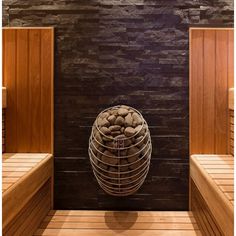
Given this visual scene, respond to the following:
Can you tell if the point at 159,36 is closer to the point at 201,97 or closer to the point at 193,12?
the point at 193,12

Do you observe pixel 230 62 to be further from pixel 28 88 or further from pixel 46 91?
pixel 28 88

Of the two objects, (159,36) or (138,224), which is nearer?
(138,224)

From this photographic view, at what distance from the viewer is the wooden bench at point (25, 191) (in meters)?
2.04

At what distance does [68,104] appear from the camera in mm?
3217

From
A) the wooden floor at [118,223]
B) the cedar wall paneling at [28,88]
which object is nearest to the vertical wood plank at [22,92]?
the cedar wall paneling at [28,88]

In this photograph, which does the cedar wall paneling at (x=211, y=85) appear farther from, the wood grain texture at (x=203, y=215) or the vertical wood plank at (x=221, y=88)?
the wood grain texture at (x=203, y=215)

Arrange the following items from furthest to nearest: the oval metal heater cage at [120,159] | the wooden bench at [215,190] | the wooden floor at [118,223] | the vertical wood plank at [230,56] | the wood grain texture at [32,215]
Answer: the vertical wood plank at [230,56] < the wooden floor at [118,223] < the oval metal heater cage at [120,159] < the wood grain texture at [32,215] < the wooden bench at [215,190]

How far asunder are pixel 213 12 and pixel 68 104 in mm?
1565

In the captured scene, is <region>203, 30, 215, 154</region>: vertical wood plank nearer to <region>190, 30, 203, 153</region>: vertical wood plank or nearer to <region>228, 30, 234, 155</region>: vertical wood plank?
<region>190, 30, 203, 153</region>: vertical wood plank

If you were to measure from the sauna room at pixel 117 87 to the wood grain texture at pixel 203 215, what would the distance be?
0.07 m

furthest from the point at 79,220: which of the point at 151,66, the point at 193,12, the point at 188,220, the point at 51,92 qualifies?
the point at 193,12

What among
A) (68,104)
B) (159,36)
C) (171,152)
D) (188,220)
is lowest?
(188,220)

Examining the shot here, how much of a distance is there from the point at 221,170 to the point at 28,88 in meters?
1.84

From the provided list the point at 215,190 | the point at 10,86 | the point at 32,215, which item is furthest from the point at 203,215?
the point at 10,86
